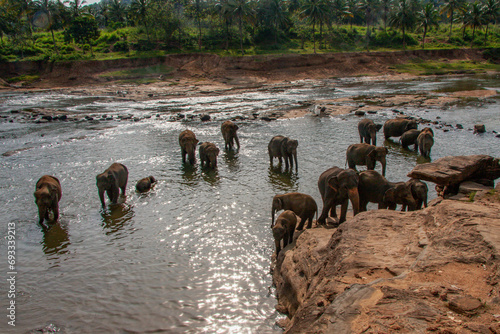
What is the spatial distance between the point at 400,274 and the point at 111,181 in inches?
404

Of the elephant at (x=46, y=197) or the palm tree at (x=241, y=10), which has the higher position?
the palm tree at (x=241, y=10)

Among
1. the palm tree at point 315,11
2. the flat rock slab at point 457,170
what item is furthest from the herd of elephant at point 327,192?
the palm tree at point 315,11

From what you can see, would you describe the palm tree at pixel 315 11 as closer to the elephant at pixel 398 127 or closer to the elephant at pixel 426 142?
the elephant at pixel 398 127

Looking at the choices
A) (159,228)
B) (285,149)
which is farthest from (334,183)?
(285,149)

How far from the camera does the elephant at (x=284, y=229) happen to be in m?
8.95

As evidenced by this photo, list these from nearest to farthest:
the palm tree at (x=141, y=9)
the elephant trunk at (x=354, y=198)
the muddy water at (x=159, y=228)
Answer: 1. the muddy water at (x=159, y=228)
2. the elephant trunk at (x=354, y=198)
3. the palm tree at (x=141, y=9)

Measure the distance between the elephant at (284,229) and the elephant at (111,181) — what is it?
21.7 feet

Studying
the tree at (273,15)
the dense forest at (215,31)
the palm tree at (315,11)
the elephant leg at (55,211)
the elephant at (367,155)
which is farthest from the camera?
the tree at (273,15)

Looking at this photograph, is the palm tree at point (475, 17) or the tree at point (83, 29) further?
the palm tree at point (475, 17)

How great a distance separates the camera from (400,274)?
5480mm

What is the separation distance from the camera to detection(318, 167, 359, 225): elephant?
967 centimetres

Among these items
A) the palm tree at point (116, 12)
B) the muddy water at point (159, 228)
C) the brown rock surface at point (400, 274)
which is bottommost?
the muddy water at point (159, 228)

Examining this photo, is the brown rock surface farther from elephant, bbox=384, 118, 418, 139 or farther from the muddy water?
elephant, bbox=384, 118, 418, 139

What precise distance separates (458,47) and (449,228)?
8629 cm
